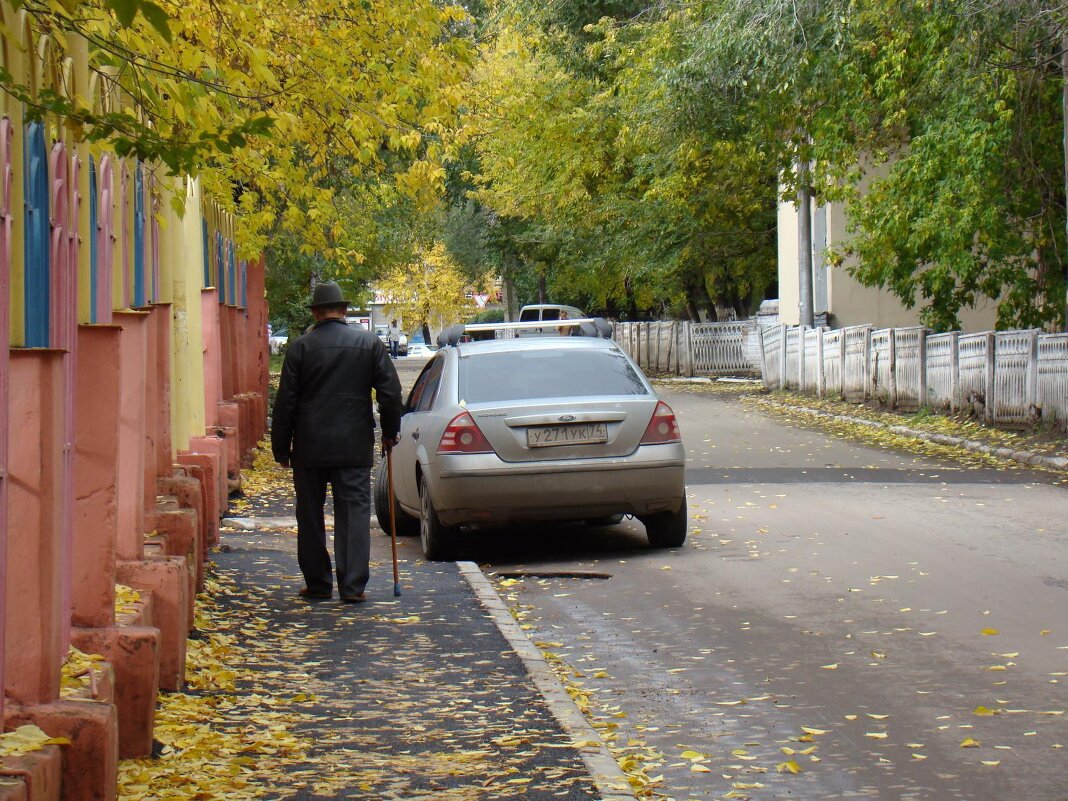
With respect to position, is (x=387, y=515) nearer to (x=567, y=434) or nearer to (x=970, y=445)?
(x=567, y=434)

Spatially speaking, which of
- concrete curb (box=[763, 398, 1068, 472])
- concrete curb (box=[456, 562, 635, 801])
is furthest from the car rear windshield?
concrete curb (box=[763, 398, 1068, 472])

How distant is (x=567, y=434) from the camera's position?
11406 mm

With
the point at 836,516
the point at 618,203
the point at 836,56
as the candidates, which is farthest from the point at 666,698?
the point at 618,203

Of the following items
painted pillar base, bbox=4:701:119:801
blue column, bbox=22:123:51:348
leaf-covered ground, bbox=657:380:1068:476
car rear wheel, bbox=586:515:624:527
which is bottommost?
car rear wheel, bbox=586:515:624:527

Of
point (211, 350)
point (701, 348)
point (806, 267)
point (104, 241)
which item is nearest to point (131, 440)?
point (104, 241)

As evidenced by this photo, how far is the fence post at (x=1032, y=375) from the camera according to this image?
2088 centimetres

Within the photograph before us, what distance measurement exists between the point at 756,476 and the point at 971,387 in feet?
22.7

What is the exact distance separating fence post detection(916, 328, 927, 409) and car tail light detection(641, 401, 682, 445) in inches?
576

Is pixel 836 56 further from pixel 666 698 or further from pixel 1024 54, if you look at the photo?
pixel 666 698

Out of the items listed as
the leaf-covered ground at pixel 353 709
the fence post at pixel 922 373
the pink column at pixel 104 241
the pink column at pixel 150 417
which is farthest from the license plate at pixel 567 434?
the fence post at pixel 922 373

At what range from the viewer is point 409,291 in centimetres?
10275

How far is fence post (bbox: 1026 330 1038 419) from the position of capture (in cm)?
2088

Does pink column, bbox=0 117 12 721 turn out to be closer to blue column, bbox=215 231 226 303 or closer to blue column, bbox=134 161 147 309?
blue column, bbox=134 161 147 309

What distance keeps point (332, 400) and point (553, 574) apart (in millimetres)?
2149
